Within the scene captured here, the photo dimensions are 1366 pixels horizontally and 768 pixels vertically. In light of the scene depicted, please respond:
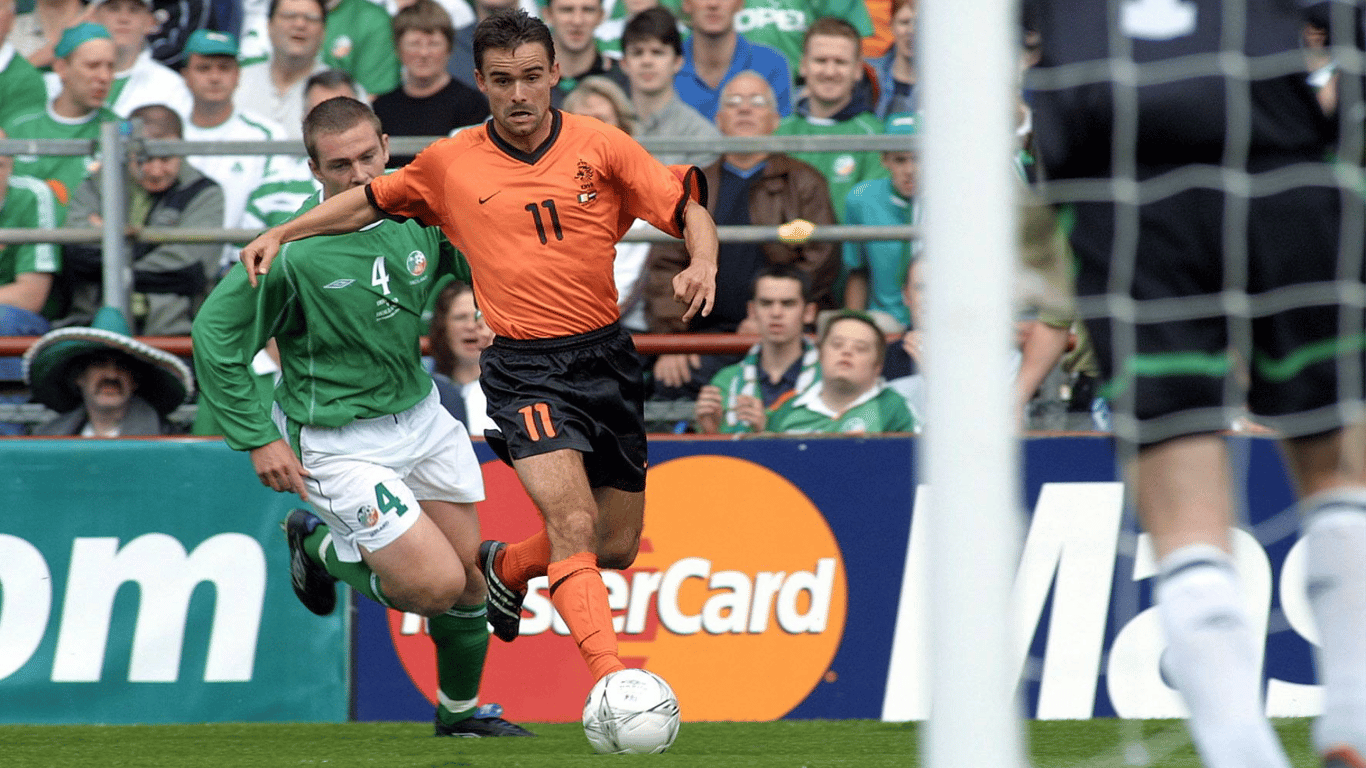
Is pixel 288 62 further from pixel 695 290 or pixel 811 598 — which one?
pixel 695 290

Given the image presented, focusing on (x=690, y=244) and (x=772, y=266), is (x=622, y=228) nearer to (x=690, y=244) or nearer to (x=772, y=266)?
(x=690, y=244)

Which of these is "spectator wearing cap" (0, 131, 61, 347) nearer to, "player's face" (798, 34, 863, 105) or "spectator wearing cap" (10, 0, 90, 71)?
"spectator wearing cap" (10, 0, 90, 71)

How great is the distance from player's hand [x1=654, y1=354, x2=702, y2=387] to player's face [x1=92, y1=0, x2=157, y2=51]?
144 inches

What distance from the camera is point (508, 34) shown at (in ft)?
17.3

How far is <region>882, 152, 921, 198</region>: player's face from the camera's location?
25.7ft

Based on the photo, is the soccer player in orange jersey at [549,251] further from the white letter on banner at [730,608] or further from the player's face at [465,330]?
the player's face at [465,330]

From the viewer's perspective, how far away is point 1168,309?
10.2ft

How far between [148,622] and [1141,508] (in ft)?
16.3

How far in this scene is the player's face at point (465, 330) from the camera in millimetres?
7469

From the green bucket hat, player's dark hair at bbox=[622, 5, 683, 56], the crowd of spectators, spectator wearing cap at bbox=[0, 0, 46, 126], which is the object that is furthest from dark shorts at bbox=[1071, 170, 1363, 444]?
spectator wearing cap at bbox=[0, 0, 46, 126]

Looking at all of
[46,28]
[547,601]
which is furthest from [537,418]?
[46,28]

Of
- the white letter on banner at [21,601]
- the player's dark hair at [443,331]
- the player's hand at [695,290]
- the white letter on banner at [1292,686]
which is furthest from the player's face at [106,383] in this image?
the white letter on banner at [1292,686]

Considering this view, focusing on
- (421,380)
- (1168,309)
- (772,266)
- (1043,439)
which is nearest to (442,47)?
(772,266)

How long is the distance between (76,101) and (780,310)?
3.71m
